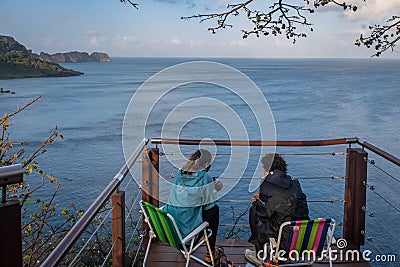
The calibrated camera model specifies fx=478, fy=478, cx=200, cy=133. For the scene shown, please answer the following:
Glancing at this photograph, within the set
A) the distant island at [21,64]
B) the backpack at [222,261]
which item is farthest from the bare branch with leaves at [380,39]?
the distant island at [21,64]

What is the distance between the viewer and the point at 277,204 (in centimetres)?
316

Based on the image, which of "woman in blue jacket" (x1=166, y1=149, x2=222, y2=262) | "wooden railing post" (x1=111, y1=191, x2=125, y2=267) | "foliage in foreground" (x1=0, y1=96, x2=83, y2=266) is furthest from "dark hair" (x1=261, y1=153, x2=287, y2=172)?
"foliage in foreground" (x1=0, y1=96, x2=83, y2=266)

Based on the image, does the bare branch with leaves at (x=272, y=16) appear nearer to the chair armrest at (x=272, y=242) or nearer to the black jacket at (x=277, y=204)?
the black jacket at (x=277, y=204)

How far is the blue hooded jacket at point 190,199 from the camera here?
328 centimetres

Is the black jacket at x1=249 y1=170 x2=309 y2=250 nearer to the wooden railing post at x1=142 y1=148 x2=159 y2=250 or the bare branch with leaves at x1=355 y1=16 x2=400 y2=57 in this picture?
the wooden railing post at x1=142 y1=148 x2=159 y2=250

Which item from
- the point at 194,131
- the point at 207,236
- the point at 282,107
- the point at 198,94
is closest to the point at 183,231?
the point at 207,236

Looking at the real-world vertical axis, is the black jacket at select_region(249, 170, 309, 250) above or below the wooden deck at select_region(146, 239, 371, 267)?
above

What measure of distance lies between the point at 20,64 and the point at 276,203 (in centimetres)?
5002

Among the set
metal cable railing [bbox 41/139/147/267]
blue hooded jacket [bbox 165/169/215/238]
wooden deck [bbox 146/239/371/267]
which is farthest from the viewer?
wooden deck [bbox 146/239/371/267]

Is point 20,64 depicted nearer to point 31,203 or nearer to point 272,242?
point 31,203

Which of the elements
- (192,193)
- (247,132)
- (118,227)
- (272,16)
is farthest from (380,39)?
(247,132)

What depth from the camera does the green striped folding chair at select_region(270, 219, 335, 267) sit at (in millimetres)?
2881

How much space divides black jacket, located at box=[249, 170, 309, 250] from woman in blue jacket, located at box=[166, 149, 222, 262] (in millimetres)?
375

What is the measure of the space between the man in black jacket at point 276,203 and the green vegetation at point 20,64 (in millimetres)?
38847
